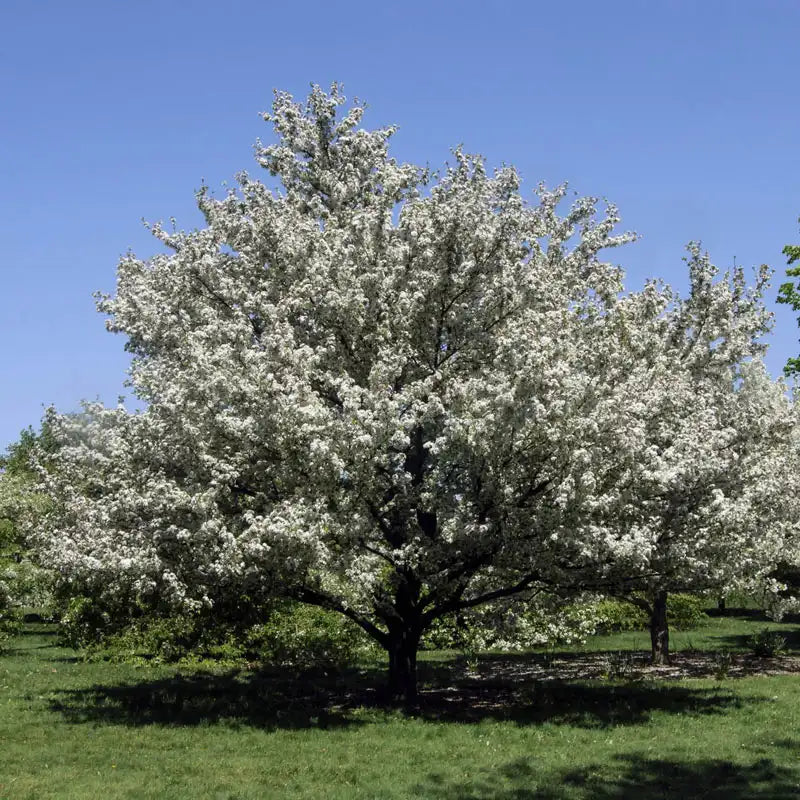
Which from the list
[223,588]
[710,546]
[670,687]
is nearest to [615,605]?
[670,687]

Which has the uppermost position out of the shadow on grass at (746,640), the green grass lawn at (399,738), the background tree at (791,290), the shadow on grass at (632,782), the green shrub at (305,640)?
the background tree at (791,290)

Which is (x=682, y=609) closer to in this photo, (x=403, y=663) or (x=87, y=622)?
(x=403, y=663)

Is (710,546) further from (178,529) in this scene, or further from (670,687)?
(178,529)

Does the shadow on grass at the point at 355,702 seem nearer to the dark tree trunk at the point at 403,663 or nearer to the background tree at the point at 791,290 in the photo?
the dark tree trunk at the point at 403,663

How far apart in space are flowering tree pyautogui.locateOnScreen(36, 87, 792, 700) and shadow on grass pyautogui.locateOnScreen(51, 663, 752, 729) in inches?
88.0

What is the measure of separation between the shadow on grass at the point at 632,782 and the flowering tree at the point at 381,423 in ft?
13.1

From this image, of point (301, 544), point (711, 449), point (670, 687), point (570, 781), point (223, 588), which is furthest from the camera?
point (670, 687)

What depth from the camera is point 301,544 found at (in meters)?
17.3

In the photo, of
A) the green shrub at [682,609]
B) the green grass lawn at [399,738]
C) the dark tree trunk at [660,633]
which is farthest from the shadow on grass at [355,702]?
the green shrub at [682,609]

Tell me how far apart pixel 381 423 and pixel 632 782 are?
7.95 m

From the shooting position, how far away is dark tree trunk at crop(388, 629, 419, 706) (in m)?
22.3

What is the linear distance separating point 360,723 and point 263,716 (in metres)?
2.62

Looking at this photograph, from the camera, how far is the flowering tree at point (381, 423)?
17547 mm

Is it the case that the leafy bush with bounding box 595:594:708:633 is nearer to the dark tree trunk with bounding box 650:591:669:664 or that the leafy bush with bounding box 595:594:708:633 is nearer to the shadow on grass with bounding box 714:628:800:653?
the shadow on grass with bounding box 714:628:800:653
